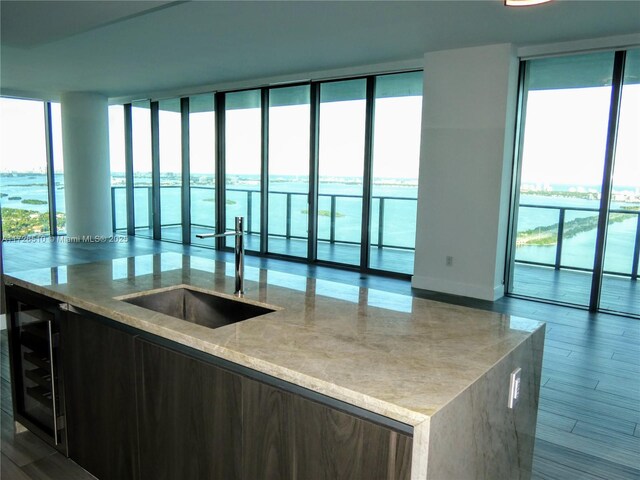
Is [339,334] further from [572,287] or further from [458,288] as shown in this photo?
[572,287]

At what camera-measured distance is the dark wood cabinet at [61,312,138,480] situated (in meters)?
1.79

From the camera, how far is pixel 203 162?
8508 mm

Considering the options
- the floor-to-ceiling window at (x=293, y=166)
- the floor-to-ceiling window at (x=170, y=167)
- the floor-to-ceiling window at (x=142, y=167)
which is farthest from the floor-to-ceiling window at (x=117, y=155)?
the floor-to-ceiling window at (x=170, y=167)

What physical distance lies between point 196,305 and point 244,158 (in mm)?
6007

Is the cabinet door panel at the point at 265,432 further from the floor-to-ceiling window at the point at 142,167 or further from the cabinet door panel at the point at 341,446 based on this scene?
the floor-to-ceiling window at the point at 142,167

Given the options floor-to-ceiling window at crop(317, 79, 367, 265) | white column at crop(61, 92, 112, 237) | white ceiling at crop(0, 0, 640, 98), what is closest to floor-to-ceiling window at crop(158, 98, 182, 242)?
white column at crop(61, 92, 112, 237)

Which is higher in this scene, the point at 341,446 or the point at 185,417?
the point at 341,446

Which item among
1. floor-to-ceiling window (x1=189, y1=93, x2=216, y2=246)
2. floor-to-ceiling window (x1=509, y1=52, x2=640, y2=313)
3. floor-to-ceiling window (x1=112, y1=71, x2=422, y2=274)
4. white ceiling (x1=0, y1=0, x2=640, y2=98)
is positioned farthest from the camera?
floor-to-ceiling window (x1=189, y1=93, x2=216, y2=246)

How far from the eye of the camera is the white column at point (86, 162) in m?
9.02

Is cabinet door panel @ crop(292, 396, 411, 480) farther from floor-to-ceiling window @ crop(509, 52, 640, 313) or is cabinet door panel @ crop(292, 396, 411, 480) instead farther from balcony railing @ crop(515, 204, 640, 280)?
balcony railing @ crop(515, 204, 640, 280)

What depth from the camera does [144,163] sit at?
9492 millimetres

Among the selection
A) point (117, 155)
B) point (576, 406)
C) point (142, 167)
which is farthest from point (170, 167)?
point (576, 406)

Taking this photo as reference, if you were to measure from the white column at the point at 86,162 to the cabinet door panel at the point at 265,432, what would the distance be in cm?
896

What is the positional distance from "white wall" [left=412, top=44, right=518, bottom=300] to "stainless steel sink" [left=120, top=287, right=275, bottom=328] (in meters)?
3.94
